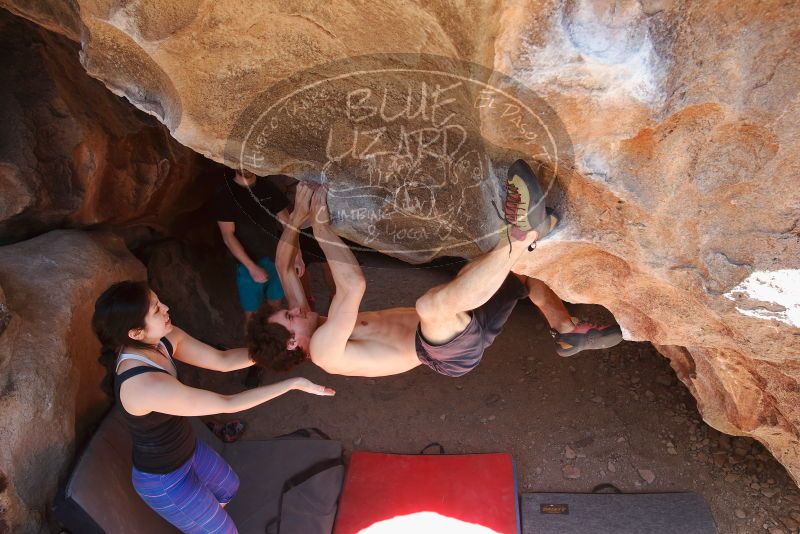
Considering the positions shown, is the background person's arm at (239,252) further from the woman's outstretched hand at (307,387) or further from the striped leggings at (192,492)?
the woman's outstretched hand at (307,387)

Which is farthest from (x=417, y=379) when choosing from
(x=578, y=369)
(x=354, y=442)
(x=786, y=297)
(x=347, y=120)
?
(x=786, y=297)

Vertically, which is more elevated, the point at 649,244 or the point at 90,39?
the point at 90,39

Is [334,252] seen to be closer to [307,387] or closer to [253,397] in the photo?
[307,387]

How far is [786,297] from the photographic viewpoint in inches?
77.5

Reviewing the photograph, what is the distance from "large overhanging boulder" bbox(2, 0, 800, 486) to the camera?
1.65 metres

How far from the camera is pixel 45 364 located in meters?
2.72

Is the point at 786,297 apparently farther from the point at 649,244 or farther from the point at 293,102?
the point at 293,102

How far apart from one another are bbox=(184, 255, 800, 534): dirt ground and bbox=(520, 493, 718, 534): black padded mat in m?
0.07

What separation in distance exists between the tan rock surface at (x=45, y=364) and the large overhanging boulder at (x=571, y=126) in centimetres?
107

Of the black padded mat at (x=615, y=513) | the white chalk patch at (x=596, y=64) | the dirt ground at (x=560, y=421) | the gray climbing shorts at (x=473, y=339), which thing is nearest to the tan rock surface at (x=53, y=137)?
the dirt ground at (x=560, y=421)

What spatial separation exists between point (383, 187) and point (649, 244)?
1257mm

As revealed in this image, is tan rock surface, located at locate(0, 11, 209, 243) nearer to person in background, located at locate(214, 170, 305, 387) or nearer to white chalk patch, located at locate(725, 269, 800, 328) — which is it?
person in background, located at locate(214, 170, 305, 387)

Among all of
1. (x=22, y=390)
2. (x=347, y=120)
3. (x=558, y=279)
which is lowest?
(x=22, y=390)

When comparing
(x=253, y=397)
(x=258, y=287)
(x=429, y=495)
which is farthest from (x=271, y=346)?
(x=429, y=495)
